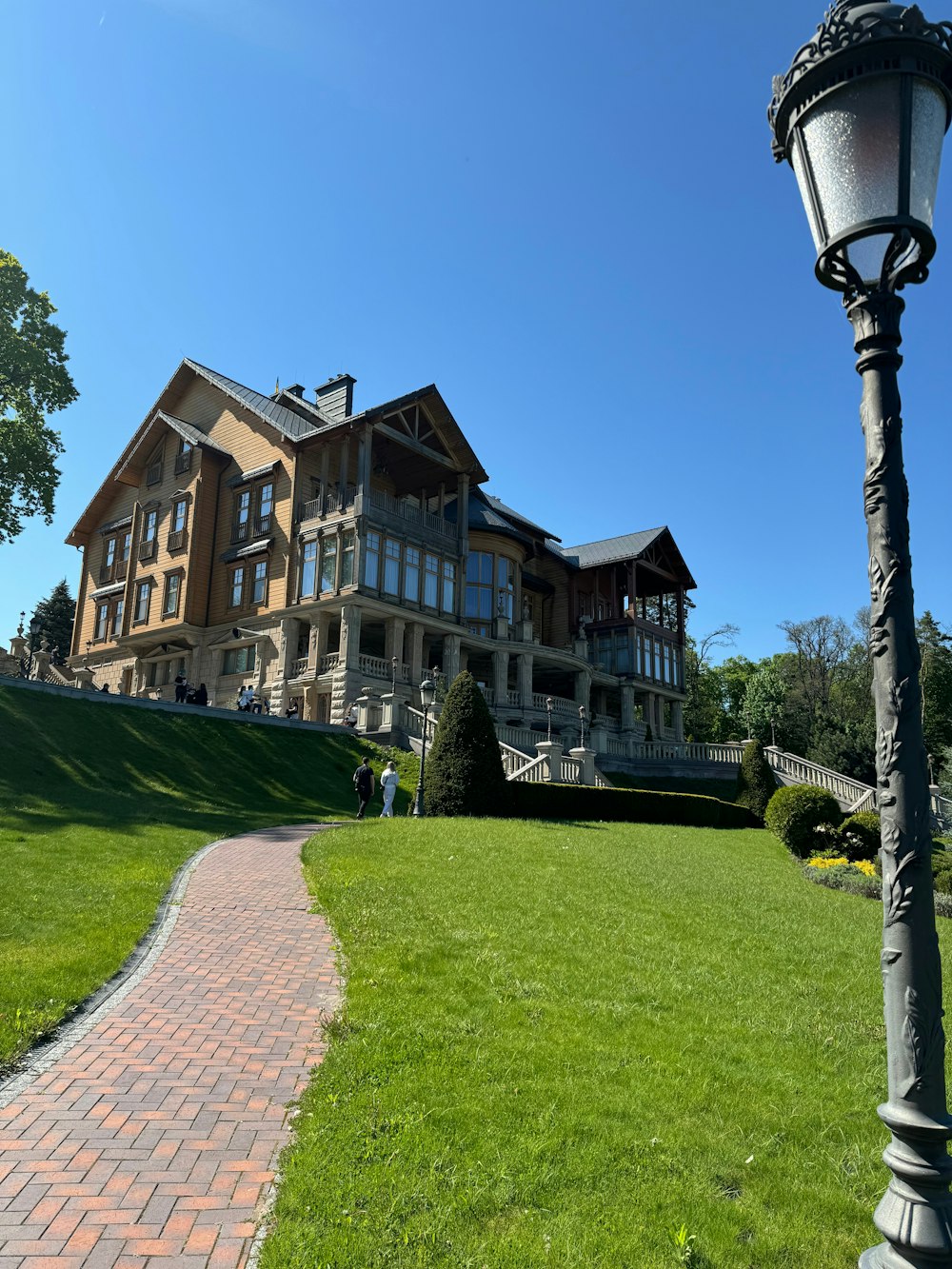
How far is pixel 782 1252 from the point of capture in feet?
13.1

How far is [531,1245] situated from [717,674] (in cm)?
7858

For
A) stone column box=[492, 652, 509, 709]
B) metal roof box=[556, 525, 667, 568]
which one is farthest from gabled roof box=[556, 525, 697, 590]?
stone column box=[492, 652, 509, 709]

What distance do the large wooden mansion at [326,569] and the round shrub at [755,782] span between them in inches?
366

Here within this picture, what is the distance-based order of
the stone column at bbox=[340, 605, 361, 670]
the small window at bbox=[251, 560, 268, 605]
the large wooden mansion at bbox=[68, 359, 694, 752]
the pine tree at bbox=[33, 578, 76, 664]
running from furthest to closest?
the pine tree at bbox=[33, 578, 76, 664] < the small window at bbox=[251, 560, 268, 605] < the large wooden mansion at bbox=[68, 359, 694, 752] < the stone column at bbox=[340, 605, 361, 670]

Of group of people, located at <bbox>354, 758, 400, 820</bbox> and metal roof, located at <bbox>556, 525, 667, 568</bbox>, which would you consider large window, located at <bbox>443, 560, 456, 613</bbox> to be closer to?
metal roof, located at <bbox>556, 525, 667, 568</bbox>

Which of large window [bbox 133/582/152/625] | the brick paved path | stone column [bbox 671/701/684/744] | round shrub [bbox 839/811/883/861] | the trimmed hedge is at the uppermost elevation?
large window [bbox 133/582/152/625]

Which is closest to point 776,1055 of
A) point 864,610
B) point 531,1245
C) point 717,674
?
point 531,1245

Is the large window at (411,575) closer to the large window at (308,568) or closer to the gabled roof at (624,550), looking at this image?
the large window at (308,568)

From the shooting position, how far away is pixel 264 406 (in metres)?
41.6

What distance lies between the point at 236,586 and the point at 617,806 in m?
23.2

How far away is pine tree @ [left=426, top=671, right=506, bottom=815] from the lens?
2119 cm

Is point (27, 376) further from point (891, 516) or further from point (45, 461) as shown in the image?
point (891, 516)

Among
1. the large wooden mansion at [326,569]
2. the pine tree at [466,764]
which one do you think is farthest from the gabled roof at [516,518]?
the pine tree at [466,764]

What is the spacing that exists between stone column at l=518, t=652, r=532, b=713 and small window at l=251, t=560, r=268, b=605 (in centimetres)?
1266
